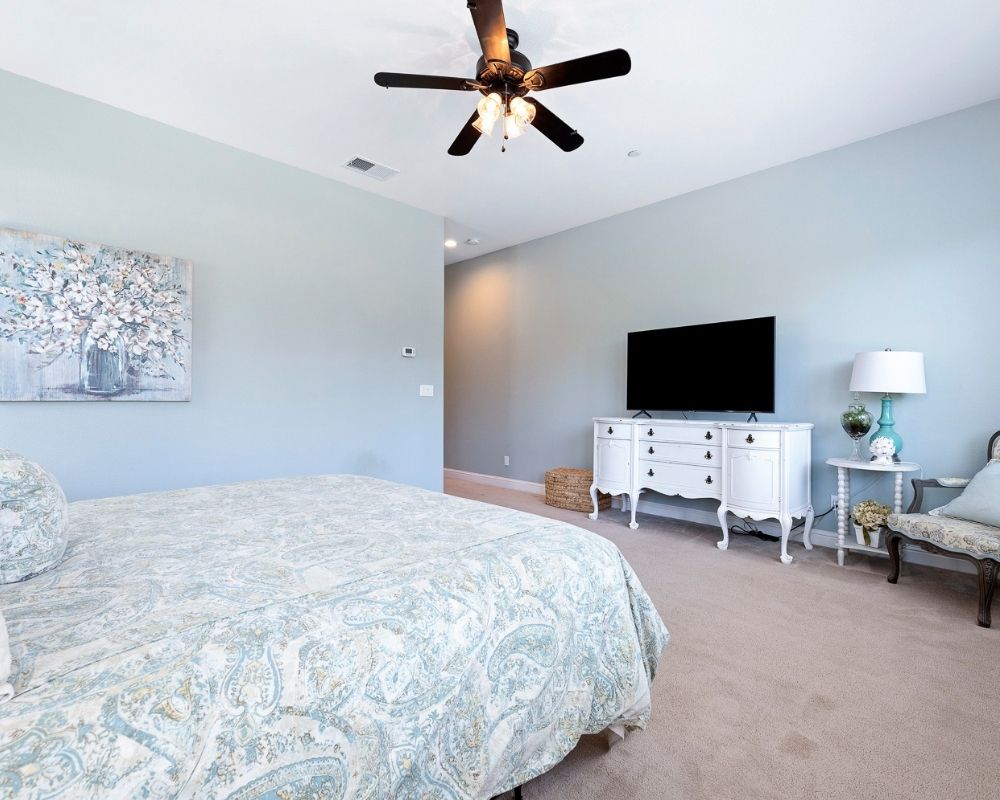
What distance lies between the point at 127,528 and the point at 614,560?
1435 mm

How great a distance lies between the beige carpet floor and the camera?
144 cm

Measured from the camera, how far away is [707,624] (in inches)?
95.8

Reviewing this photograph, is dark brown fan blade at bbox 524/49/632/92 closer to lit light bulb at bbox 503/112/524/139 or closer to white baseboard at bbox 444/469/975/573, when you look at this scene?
lit light bulb at bbox 503/112/524/139

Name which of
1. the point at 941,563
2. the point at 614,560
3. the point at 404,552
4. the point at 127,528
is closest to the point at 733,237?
the point at 941,563

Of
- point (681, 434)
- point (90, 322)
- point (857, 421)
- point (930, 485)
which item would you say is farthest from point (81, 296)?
point (930, 485)

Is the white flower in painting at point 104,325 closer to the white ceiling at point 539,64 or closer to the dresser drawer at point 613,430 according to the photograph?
the white ceiling at point 539,64

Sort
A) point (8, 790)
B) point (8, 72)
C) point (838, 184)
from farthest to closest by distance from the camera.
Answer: point (838, 184) → point (8, 72) → point (8, 790)

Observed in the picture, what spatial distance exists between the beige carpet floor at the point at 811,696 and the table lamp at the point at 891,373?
3.74 ft

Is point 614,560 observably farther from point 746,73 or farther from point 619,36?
point 746,73

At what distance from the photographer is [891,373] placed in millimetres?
3064

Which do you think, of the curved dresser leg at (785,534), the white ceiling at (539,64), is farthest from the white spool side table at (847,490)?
the white ceiling at (539,64)

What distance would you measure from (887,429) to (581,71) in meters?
2.91

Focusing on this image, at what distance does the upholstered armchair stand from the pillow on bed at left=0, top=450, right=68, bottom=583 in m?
3.55

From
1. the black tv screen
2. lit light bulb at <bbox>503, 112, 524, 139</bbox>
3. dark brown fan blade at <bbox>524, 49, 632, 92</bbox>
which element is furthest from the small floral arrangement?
lit light bulb at <bbox>503, 112, 524, 139</bbox>
